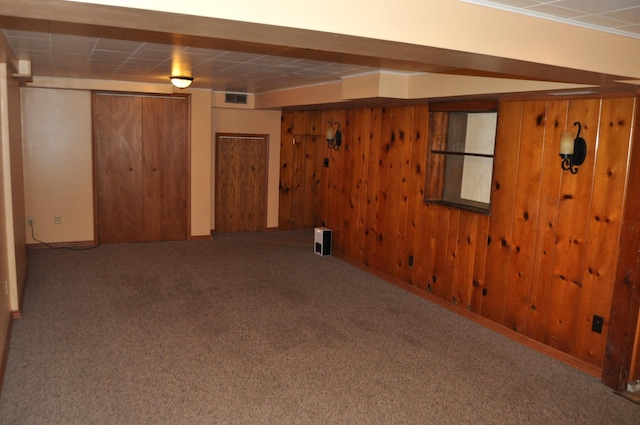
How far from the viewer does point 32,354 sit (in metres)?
3.94

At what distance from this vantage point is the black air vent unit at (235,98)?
8312mm

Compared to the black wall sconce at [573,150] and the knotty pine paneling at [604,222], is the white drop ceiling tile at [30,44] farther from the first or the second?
the knotty pine paneling at [604,222]

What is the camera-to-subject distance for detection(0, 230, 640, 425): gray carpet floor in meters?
3.30

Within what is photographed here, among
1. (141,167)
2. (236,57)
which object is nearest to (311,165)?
(141,167)

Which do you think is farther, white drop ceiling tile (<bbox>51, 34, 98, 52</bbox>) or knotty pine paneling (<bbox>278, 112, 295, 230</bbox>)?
knotty pine paneling (<bbox>278, 112, 295, 230</bbox>)

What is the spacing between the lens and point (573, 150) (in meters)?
3.97

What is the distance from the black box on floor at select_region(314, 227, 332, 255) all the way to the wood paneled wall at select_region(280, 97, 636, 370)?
81 cm

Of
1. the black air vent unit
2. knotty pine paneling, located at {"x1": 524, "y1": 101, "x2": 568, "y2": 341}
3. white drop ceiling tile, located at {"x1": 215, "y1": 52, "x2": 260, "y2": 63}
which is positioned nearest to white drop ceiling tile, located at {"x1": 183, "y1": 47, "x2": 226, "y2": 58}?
white drop ceiling tile, located at {"x1": 215, "y1": 52, "x2": 260, "y2": 63}

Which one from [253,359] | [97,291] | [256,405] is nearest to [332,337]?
[253,359]

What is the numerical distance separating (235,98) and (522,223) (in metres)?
5.28

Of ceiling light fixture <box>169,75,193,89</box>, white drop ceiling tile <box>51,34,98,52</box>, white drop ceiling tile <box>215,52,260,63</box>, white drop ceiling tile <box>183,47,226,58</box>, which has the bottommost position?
ceiling light fixture <box>169,75,193,89</box>

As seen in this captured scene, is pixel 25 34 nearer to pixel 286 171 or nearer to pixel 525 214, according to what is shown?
pixel 525 214

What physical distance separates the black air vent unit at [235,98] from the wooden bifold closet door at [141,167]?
2.39 feet

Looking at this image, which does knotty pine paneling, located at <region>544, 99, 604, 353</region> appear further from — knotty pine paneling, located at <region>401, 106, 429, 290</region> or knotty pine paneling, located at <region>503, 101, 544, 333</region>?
knotty pine paneling, located at <region>401, 106, 429, 290</region>
